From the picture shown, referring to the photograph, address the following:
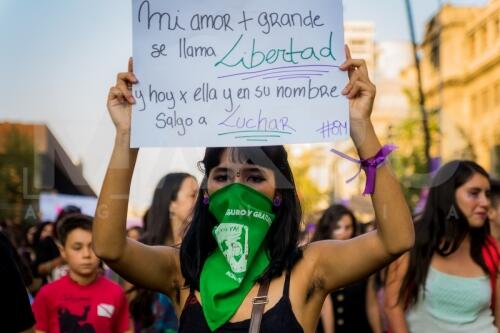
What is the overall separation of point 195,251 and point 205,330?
0.31m

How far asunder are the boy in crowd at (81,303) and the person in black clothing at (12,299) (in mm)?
980

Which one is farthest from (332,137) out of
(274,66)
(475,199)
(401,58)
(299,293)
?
(401,58)

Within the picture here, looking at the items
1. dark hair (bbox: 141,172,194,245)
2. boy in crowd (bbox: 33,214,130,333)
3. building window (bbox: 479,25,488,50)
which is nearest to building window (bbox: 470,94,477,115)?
building window (bbox: 479,25,488,50)

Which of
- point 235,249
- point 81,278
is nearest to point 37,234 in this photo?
point 81,278

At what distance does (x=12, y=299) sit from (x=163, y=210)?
2024mm

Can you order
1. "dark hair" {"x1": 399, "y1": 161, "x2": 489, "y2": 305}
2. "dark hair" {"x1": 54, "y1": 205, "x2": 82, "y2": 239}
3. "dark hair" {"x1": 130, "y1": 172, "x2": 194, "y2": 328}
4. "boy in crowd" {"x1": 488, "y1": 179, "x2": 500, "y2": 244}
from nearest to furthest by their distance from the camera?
1. "dark hair" {"x1": 399, "y1": 161, "x2": 489, "y2": 305}
2. "dark hair" {"x1": 130, "y1": 172, "x2": 194, "y2": 328}
3. "dark hair" {"x1": 54, "y1": 205, "x2": 82, "y2": 239}
4. "boy in crowd" {"x1": 488, "y1": 179, "x2": 500, "y2": 244}

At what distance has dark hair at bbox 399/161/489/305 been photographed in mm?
4477

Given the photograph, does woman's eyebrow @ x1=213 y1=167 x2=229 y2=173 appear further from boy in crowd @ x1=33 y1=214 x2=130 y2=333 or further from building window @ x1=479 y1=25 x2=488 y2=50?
building window @ x1=479 y1=25 x2=488 y2=50

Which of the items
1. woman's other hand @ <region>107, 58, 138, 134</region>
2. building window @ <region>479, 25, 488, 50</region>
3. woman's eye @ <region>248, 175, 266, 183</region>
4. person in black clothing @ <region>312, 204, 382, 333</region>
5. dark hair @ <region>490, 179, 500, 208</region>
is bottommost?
person in black clothing @ <region>312, 204, 382, 333</region>

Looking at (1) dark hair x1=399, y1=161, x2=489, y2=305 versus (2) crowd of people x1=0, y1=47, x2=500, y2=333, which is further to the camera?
(1) dark hair x1=399, y1=161, x2=489, y2=305

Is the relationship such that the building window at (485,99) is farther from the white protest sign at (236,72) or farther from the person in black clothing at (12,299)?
the white protest sign at (236,72)

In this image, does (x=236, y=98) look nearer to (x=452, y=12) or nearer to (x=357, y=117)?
(x=357, y=117)

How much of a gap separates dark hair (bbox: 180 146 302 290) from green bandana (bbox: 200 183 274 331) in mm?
50

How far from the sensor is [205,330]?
260 centimetres
